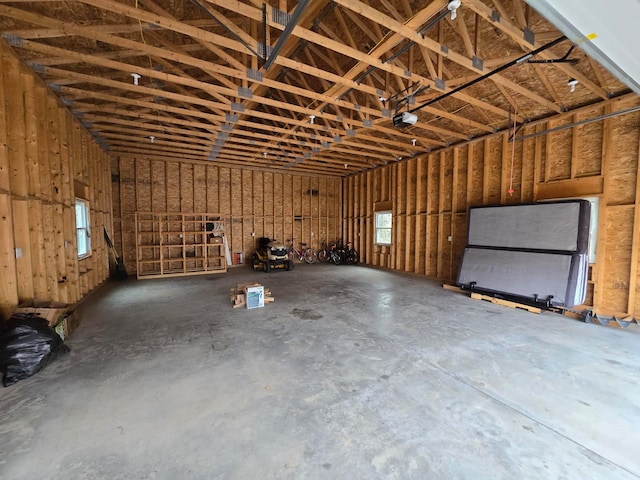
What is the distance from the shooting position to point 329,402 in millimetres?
2375

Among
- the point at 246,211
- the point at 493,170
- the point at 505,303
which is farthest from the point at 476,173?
the point at 246,211

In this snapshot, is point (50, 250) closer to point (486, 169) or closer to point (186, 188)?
point (186, 188)

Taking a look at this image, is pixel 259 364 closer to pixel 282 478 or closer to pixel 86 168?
pixel 282 478

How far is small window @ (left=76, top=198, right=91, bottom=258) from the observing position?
238 inches

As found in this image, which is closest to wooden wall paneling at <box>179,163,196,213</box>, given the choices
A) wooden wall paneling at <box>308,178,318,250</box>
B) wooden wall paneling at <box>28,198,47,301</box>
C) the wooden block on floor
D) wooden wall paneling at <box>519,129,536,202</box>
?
wooden wall paneling at <box>308,178,318,250</box>

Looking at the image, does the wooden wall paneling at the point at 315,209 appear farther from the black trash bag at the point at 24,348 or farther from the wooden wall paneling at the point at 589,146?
the black trash bag at the point at 24,348

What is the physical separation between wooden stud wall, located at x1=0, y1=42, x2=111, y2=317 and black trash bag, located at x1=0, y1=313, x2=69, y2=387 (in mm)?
1022

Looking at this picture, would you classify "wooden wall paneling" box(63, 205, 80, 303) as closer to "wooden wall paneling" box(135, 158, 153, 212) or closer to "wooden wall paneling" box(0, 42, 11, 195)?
"wooden wall paneling" box(0, 42, 11, 195)

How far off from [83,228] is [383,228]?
9.08m

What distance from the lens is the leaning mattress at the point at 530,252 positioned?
4.79m

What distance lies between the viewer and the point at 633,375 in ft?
9.45

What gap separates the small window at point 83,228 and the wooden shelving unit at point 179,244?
176 centimetres

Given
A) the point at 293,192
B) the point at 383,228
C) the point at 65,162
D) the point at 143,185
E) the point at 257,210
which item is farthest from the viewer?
the point at 293,192

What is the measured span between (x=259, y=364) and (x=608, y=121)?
7.24m
